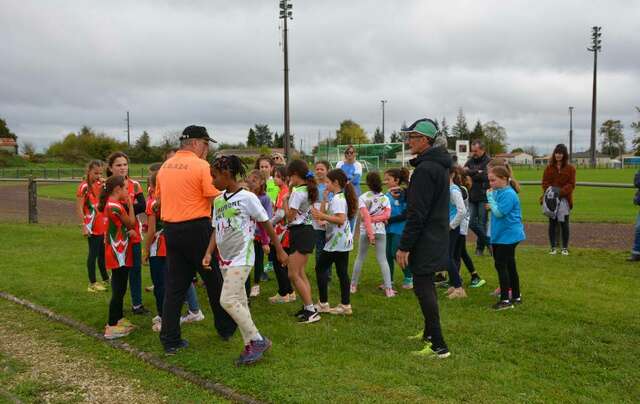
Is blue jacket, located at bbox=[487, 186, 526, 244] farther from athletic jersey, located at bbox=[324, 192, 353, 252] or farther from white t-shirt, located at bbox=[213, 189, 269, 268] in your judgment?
white t-shirt, located at bbox=[213, 189, 269, 268]

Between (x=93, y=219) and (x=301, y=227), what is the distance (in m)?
3.83

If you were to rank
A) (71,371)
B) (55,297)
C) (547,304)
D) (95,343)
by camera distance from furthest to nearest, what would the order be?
(55,297) → (547,304) → (95,343) → (71,371)

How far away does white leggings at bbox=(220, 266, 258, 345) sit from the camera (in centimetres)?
477

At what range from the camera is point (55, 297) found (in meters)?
7.23

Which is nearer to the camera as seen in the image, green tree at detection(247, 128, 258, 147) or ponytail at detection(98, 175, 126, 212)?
ponytail at detection(98, 175, 126, 212)

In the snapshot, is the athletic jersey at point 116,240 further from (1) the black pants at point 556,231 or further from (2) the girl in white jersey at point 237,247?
(1) the black pants at point 556,231

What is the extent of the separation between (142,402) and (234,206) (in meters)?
1.76

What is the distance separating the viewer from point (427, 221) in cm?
480

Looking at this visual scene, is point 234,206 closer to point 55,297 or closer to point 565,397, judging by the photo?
point 565,397

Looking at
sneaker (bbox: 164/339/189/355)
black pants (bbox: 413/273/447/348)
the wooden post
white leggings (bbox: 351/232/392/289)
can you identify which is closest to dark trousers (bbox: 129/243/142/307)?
sneaker (bbox: 164/339/189/355)

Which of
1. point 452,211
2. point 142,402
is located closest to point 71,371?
point 142,402

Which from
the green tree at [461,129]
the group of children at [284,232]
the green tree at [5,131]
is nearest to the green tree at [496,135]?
the green tree at [461,129]

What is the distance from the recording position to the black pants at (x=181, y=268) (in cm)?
501

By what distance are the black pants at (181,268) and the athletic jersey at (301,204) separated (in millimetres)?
1200
